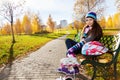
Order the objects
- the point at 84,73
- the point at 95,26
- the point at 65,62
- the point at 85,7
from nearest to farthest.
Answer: the point at 65,62 < the point at 95,26 < the point at 84,73 < the point at 85,7

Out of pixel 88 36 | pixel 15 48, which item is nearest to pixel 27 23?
pixel 15 48

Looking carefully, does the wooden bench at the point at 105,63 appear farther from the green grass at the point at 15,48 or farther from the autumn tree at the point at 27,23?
the autumn tree at the point at 27,23

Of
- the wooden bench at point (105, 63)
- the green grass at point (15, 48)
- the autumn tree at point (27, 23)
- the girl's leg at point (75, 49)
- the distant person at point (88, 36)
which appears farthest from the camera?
the autumn tree at point (27, 23)

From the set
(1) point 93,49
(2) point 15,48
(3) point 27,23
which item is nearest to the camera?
(1) point 93,49

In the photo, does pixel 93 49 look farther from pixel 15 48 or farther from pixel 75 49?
pixel 15 48

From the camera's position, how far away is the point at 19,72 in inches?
328

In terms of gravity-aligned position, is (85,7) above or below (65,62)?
above

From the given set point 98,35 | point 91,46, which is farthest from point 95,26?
point 91,46

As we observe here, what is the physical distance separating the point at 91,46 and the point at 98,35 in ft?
1.35

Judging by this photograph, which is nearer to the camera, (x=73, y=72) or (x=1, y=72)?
(x=73, y=72)

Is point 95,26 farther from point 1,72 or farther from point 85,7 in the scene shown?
point 85,7

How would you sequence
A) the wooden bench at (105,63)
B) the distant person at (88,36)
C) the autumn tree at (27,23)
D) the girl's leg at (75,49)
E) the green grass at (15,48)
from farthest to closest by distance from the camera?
the autumn tree at (27,23) < the green grass at (15,48) < the girl's leg at (75,49) < the distant person at (88,36) < the wooden bench at (105,63)

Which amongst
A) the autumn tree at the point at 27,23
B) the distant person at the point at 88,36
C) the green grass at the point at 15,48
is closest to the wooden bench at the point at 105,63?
the distant person at the point at 88,36

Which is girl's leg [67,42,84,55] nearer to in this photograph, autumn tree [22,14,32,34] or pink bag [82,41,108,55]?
pink bag [82,41,108,55]
